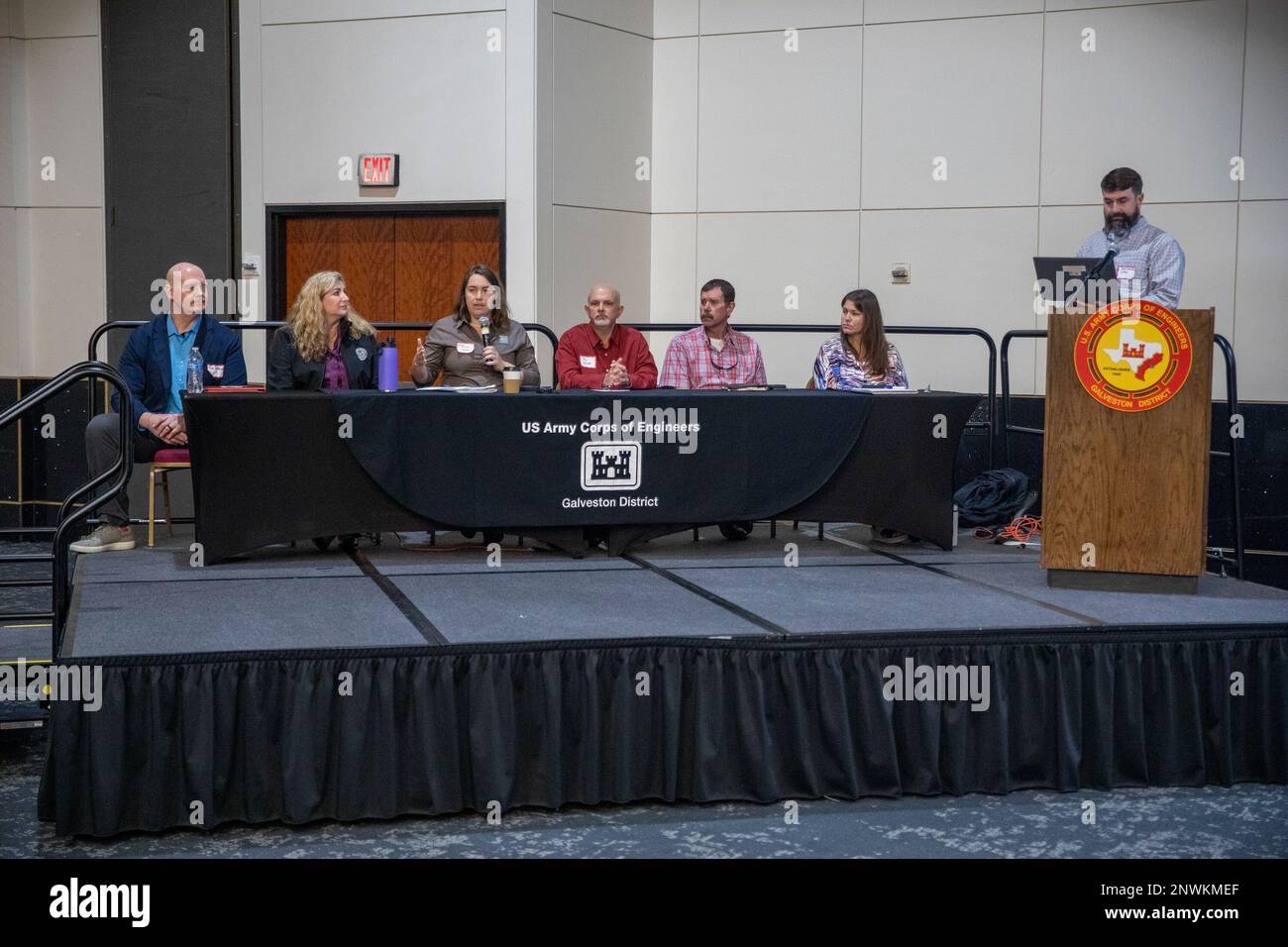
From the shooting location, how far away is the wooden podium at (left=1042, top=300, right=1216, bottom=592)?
4.29 meters

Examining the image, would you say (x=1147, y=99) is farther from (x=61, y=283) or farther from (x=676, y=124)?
(x=61, y=283)

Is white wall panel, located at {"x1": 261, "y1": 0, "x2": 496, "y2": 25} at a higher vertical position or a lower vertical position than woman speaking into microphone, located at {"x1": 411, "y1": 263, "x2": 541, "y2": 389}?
higher

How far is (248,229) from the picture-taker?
838 cm

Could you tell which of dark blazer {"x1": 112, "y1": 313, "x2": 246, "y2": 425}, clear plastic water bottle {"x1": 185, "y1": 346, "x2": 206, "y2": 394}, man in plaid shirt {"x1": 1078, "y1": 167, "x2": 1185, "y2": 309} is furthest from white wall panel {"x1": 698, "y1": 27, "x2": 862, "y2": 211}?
clear plastic water bottle {"x1": 185, "y1": 346, "x2": 206, "y2": 394}

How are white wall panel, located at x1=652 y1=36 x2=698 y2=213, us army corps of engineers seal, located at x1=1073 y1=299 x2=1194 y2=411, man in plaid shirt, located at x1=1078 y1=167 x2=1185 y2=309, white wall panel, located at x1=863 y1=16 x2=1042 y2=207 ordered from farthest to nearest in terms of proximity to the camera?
white wall panel, located at x1=652 y1=36 x2=698 y2=213 < white wall panel, located at x1=863 y1=16 x2=1042 y2=207 < man in plaid shirt, located at x1=1078 y1=167 x2=1185 y2=309 < us army corps of engineers seal, located at x1=1073 y1=299 x2=1194 y2=411


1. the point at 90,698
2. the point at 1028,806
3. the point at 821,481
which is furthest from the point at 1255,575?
the point at 90,698

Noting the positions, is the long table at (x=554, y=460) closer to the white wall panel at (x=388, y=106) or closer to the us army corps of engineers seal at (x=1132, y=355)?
the us army corps of engineers seal at (x=1132, y=355)

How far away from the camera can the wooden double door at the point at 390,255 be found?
8.20 m

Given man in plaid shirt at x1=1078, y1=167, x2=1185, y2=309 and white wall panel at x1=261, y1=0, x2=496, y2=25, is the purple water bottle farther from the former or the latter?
white wall panel at x1=261, y1=0, x2=496, y2=25

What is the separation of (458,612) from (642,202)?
5.04 meters

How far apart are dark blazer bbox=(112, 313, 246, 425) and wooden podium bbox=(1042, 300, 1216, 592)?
10.9ft

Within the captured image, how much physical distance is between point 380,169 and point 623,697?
5.28 meters

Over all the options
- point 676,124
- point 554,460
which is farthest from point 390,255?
point 554,460

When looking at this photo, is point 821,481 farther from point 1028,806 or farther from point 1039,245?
point 1039,245
